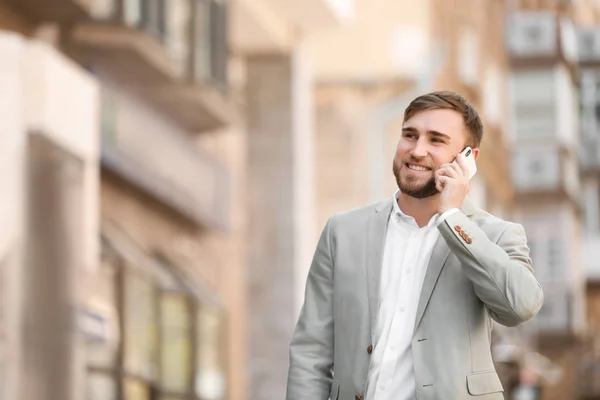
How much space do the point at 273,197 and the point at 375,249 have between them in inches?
731

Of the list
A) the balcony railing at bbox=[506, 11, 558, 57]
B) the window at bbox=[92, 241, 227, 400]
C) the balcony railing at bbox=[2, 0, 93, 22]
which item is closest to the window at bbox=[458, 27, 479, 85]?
the window at bbox=[92, 241, 227, 400]

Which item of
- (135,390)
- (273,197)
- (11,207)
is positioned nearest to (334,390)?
(11,207)

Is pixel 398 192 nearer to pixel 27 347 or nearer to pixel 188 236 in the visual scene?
pixel 27 347

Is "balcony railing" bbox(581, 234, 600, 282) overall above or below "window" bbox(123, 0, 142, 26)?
below

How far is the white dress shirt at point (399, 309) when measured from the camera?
449 cm

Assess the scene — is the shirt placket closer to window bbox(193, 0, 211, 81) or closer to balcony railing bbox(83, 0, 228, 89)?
balcony railing bbox(83, 0, 228, 89)

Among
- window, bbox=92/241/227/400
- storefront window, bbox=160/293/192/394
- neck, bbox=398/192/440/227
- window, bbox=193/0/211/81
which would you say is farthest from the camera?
window, bbox=193/0/211/81

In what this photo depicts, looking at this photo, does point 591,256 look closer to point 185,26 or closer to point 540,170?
point 540,170

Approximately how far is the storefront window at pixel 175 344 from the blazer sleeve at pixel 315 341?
42.9 ft

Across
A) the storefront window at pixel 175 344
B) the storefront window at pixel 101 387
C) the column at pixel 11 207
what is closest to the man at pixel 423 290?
the column at pixel 11 207

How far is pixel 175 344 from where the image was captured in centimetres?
1872

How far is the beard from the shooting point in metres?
4.52

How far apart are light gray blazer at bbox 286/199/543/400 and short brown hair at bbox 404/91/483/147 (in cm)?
25

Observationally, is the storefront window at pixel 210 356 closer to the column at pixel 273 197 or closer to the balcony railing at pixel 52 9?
the column at pixel 273 197
